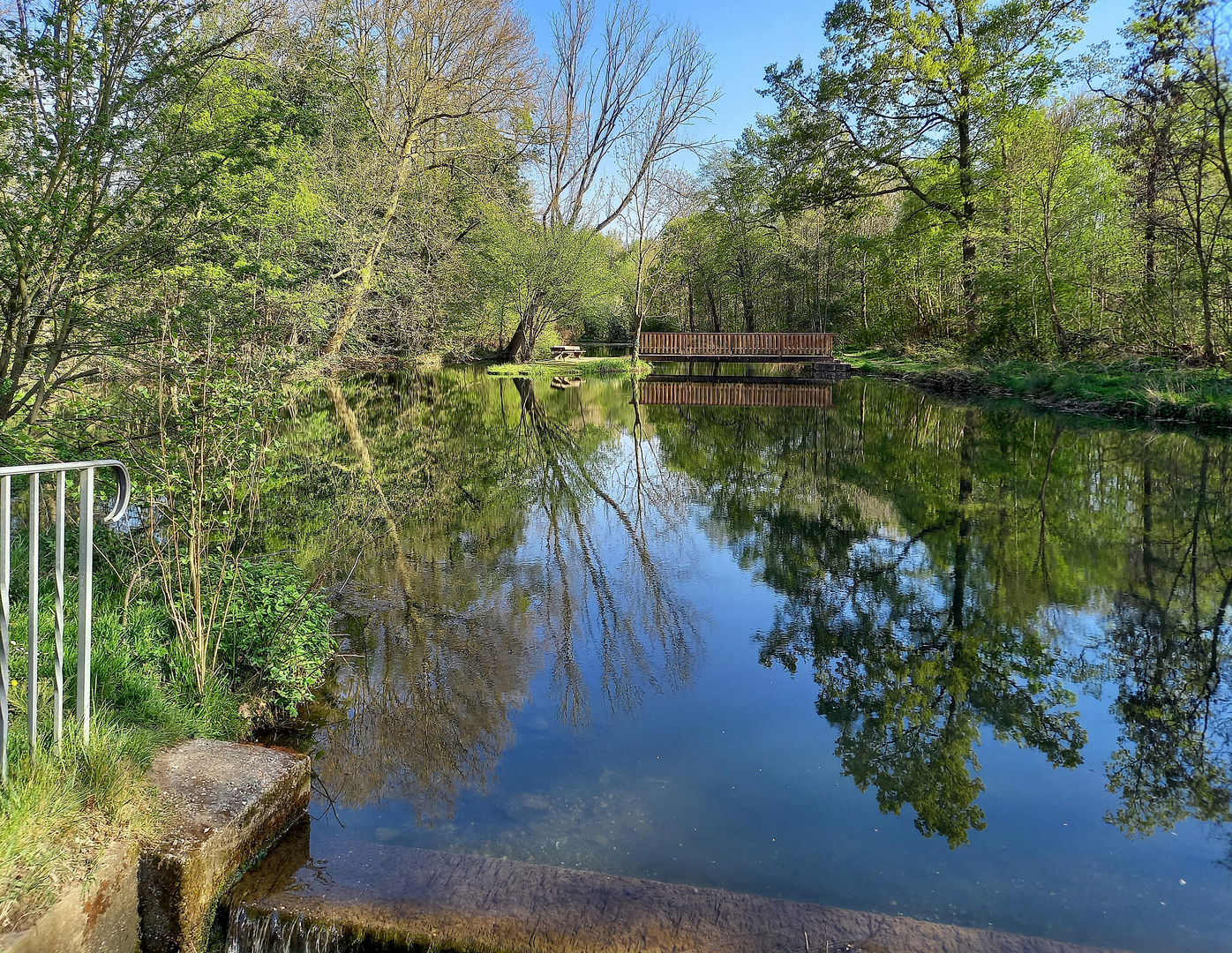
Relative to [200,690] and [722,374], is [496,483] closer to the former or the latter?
[200,690]

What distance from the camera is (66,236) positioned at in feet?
17.7

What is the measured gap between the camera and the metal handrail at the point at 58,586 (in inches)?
93.5

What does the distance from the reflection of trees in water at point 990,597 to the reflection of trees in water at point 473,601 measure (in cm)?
112

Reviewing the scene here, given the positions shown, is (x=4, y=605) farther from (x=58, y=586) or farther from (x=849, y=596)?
(x=849, y=596)

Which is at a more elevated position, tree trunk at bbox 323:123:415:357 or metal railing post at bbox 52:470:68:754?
tree trunk at bbox 323:123:415:357

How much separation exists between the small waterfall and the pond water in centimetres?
60

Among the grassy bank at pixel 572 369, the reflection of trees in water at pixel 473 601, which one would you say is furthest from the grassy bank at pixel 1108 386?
the grassy bank at pixel 572 369

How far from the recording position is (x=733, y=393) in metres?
24.8

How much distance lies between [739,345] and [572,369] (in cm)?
675

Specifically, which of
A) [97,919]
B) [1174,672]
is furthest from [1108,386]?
[97,919]

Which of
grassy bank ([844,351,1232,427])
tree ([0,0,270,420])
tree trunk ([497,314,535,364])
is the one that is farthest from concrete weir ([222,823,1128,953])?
tree trunk ([497,314,535,364])

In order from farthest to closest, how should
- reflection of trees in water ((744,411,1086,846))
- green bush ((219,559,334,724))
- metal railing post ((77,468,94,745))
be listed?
green bush ((219,559,334,724)) → reflection of trees in water ((744,411,1086,846)) → metal railing post ((77,468,94,745))

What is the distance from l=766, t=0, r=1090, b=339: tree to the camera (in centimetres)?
2323

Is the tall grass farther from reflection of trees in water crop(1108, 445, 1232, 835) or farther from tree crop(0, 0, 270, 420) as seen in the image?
reflection of trees in water crop(1108, 445, 1232, 835)
